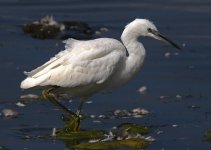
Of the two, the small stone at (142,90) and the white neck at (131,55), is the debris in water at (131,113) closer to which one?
the white neck at (131,55)

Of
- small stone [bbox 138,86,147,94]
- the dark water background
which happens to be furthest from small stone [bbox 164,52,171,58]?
small stone [bbox 138,86,147,94]

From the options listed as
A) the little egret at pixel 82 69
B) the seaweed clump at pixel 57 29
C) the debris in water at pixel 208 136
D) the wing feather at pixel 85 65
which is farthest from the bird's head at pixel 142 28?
the seaweed clump at pixel 57 29

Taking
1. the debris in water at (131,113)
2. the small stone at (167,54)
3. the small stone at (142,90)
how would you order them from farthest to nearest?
the small stone at (167,54), the small stone at (142,90), the debris in water at (131,113)

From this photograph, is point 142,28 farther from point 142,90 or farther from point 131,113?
point 142,90

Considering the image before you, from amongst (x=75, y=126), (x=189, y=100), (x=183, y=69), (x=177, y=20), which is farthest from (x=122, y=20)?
(x=75, y=126)

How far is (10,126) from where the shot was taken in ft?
39.2

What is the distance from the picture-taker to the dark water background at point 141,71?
11.9m

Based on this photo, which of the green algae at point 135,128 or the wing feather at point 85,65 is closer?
the green algae at point 135,128

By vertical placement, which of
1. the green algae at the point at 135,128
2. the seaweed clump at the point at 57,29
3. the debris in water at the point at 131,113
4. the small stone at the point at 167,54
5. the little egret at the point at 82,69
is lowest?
the green algae at the point at 135,128

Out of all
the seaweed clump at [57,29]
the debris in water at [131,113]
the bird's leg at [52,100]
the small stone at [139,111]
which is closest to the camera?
the bird's leg at [52,100]

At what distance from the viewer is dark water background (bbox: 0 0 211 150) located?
11.9 m

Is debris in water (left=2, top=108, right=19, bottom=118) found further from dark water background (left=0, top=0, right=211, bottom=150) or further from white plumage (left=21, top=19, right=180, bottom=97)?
white plumage (left=21, top=19, right=180, bottom=97)

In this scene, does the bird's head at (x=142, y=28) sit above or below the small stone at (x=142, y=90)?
above

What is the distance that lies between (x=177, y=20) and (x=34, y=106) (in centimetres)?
675
